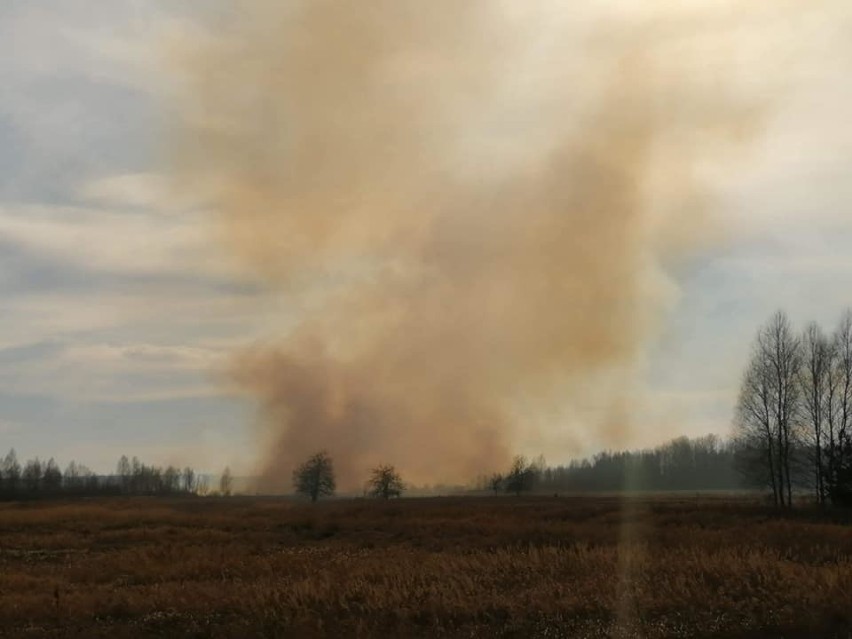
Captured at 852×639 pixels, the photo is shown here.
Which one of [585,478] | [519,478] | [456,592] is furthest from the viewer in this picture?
[585,478]

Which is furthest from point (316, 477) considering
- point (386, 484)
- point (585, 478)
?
point (585, 478)

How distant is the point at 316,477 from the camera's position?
Result: 120875 mm

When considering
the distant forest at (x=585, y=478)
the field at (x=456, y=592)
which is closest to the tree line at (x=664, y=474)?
the distant forest at (x=585, y=478)

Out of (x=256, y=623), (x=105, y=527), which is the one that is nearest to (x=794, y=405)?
(x=105, y=527)

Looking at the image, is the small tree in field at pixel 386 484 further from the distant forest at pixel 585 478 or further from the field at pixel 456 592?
the field at pixel 456 592

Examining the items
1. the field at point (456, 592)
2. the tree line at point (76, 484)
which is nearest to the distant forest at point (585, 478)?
the tree line at point (76, 484)

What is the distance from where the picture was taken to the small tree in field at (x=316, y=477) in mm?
120750

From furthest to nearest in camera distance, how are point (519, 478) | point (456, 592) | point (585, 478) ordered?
point (585, 478) → point (519, 478) → point (456, 592)

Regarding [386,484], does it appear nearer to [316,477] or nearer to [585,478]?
[316,477]

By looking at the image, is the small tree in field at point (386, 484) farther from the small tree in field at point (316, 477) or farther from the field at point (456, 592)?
the field at point (456, 592)

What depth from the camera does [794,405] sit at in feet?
196

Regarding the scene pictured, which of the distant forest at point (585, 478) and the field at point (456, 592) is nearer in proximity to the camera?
the field at point (456, 592)

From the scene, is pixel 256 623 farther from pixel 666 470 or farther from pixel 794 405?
pixel 666 470

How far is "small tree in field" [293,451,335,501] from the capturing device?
396 ft
